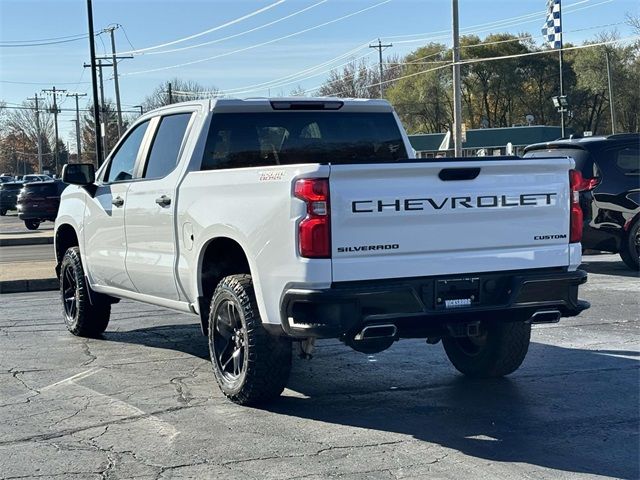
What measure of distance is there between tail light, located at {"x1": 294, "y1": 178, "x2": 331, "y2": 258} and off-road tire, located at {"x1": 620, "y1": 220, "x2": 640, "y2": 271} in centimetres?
842

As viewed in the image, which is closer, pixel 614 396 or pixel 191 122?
pixel 614 396

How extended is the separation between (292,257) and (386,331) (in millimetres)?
699

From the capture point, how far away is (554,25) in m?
39.9

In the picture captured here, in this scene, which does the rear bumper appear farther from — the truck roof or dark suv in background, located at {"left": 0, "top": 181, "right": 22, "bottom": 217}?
dark suv in background, located at {"left": 0, "top": 181, "right": 22, "bottom": 217}

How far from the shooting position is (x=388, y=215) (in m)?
5.16

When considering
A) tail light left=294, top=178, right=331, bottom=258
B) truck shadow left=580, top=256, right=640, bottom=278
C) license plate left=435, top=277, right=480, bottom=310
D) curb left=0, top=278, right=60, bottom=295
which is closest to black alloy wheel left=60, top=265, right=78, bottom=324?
curb left=0, top=278, right=60, bottom=295

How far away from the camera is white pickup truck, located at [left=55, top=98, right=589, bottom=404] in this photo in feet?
16.8

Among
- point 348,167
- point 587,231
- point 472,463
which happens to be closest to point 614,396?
point 472,463

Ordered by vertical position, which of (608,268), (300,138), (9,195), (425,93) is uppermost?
(425,93)

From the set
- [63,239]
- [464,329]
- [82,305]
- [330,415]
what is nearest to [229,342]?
[330,415]

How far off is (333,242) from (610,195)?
27.1ft

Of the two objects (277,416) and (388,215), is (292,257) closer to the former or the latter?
(388,215)

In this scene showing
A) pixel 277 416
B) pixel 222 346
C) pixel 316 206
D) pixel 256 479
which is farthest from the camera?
pixel 222 346

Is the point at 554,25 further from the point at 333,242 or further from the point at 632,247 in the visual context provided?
the point at 333,242
